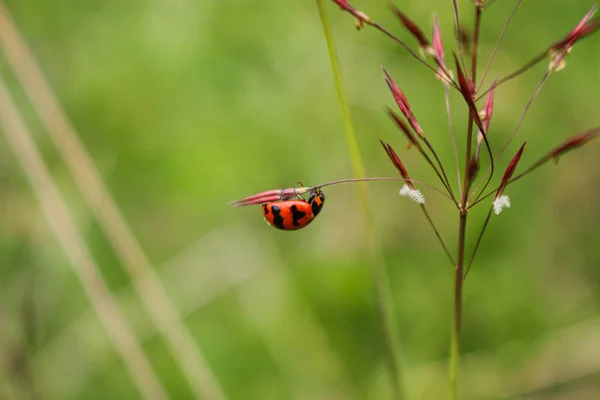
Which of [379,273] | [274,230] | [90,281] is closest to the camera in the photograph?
[379,273]

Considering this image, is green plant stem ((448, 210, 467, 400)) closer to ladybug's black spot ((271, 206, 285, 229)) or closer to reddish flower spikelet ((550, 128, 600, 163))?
reddish flower spikelet ((550, 128, 600, 163))

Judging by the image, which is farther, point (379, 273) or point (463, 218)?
point (379, 273)

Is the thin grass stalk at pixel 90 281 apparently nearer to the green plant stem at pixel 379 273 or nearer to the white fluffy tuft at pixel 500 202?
the green plant stem at pixel 379 273

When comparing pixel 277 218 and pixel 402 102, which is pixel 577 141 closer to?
pixel 402 102

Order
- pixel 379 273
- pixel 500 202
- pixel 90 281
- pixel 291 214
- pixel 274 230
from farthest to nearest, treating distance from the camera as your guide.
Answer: pixel 274 230
pixel 90 281
pixel 291 214
pixel 379 273
pixel 500 202

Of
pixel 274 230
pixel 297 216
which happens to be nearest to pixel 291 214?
pixel 297 216

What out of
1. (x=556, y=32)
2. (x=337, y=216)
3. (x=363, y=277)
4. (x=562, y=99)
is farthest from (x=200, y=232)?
(x=556, y=32)

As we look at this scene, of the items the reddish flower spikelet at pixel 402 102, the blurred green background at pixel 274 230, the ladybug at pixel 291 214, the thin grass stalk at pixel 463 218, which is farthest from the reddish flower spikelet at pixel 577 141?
the blurred green background at pixel 274 230

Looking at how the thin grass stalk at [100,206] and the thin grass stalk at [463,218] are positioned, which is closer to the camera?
the thin grass stalk at [463,218]
